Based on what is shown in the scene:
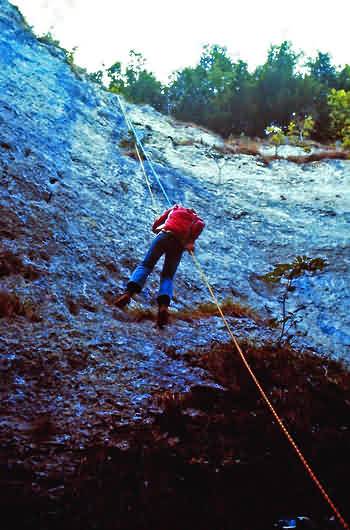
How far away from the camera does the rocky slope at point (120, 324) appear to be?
3176 mm

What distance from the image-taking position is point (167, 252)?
5988 millimetres

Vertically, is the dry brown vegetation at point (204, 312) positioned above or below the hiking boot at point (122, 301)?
above

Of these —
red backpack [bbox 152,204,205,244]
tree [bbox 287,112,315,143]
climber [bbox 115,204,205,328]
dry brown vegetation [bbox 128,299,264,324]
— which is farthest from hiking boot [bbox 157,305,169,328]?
tree [bbox 287,112,315,143]

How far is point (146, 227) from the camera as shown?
9.09 metres

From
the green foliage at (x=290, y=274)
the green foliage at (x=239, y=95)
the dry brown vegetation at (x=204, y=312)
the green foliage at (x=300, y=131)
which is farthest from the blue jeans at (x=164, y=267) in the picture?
the green foliage at (x=239, y=95)

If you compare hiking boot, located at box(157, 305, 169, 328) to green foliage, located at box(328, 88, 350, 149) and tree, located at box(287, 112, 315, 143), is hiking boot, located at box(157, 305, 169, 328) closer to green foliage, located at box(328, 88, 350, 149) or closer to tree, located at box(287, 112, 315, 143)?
tree, located at box(287, 112, 315, 143)

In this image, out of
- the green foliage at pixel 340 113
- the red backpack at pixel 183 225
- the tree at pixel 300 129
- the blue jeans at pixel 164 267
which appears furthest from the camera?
the green foliage at pixel 340 113

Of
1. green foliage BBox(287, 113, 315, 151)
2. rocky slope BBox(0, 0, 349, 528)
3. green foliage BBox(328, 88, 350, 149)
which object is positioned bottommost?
rocky slope BBox(0, 0, 349, 528)

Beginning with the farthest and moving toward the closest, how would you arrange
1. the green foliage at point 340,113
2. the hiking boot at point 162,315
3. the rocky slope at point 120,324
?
the green foliage at point 340,113 → the hiking boot at point 162,315 → the rocky slope at point 120,324

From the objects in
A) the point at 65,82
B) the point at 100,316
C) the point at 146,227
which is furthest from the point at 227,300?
the point at 65,82

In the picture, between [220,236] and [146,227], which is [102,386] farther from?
[220,236]

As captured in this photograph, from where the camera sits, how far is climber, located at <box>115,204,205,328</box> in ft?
18.8

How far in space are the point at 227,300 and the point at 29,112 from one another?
5.87m

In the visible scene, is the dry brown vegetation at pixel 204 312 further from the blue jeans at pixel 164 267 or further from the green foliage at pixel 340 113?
the green foliage at pixel 340 113
